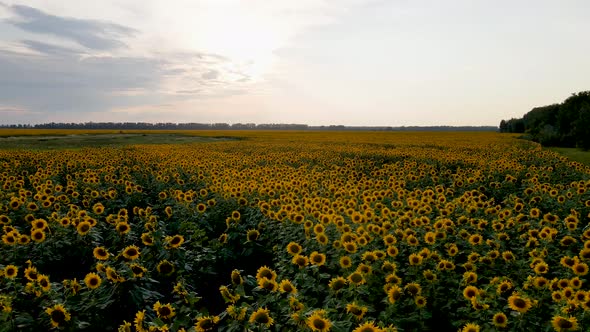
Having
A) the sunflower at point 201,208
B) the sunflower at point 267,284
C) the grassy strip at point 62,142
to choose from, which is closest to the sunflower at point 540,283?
the sunflower at point 267,284

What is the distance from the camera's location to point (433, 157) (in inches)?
861

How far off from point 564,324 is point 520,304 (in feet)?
1.37

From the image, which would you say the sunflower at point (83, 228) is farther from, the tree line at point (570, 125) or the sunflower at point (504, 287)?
the tree line at point (570, 125)

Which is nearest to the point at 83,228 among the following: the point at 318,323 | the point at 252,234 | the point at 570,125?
the point at 252,234

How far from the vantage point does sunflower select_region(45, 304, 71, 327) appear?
3.87 meters

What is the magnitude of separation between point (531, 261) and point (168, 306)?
493cm

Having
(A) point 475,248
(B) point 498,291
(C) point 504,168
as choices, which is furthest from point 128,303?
(C) point 504,168

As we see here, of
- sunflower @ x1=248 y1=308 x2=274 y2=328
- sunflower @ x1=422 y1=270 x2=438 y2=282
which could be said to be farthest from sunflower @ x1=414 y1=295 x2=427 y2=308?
sunflower @ x1=248 y1=308 x2=274 y2=328

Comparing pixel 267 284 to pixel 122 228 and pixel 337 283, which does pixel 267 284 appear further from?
pixel 122 228

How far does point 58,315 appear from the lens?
3881 millimetres

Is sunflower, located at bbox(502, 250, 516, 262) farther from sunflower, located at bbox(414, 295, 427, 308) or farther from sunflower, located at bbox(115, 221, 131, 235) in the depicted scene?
sunflower, located at bbox(115, 221, 131, 235)

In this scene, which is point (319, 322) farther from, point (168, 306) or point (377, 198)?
point (377, 198)

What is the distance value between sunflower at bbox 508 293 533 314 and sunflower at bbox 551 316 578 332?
27 centimetres

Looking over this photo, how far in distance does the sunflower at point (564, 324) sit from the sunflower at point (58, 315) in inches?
184
